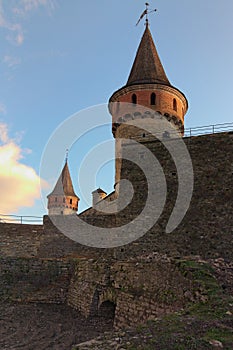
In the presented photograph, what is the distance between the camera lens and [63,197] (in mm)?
48312

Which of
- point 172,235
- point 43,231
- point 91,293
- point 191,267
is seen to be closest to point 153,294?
point 191,267

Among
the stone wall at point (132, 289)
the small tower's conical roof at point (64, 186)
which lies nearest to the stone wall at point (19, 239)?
the stone wall at point (132, 289)

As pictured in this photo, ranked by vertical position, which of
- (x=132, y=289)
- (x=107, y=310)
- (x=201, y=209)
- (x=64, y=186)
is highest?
(x=64, y=186)

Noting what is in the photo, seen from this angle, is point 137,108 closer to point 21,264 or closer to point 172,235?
point 172,235

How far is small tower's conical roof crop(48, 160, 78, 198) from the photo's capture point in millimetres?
48688

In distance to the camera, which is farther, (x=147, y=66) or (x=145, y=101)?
(x=147, y=66)

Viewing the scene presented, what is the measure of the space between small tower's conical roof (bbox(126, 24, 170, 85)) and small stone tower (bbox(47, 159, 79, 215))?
25869 mm

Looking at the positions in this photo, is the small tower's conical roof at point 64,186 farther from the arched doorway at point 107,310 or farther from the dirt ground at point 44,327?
the arched doorway at point 107,310

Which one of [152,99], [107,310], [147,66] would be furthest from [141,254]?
[147,66]

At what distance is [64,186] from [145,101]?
28092mm

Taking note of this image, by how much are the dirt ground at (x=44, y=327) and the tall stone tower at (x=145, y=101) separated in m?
A: 13.9

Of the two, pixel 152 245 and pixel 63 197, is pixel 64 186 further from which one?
pixel 152 245

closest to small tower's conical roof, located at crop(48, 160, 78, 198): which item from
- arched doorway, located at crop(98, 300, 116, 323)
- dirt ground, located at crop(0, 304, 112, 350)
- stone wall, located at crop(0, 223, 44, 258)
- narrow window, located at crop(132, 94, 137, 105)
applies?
stone wall, located at crop(0, 223, 44, 258)

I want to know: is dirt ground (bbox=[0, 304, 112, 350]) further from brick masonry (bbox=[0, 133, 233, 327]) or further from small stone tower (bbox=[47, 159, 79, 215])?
small stone tower (bbox=[47, 159, 79, 215])
